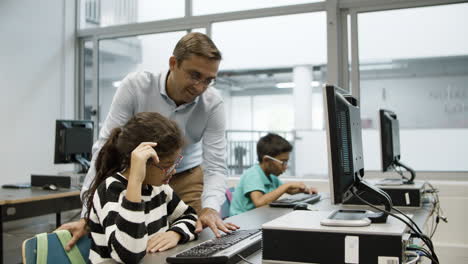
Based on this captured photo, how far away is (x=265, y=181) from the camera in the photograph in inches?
96.7

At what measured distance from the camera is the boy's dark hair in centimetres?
251

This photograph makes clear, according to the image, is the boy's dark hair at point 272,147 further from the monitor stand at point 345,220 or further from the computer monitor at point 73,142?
the computer monitor at point 73,142

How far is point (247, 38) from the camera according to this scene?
462 centimetres

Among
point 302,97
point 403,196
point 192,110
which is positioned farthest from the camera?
point 302,97

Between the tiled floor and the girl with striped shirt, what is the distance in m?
2.32

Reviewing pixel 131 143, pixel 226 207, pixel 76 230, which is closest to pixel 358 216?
pixel 131 143

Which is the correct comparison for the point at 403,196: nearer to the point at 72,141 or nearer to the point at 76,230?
the point at 76,230

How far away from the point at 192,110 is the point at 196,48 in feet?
1.15

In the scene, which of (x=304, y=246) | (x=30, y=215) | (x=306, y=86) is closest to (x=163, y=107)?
(x=304, y=246)

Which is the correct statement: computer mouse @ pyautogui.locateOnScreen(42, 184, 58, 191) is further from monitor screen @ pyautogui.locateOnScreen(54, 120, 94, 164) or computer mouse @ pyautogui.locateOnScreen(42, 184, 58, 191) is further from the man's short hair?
the man's short hair

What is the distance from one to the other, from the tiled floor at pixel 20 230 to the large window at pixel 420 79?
2.85 metres

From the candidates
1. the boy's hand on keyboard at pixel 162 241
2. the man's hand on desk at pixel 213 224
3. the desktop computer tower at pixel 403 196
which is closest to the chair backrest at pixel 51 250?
the boy's hand on keyboard at pixel 162 241

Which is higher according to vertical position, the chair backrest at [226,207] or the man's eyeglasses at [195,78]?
the man's eyeglasses at [195,78]

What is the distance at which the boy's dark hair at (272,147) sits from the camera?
2.51 metres
